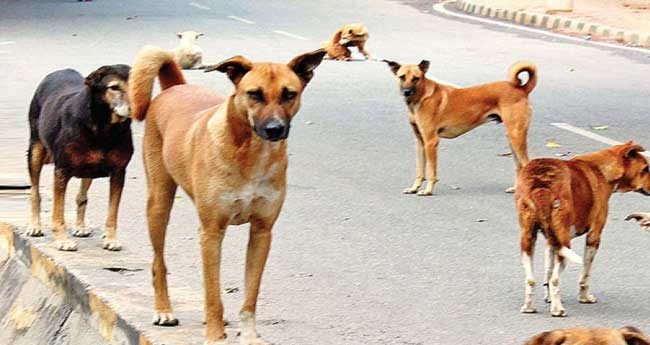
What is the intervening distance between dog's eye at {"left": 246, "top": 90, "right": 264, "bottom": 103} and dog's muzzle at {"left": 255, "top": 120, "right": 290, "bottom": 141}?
14cm

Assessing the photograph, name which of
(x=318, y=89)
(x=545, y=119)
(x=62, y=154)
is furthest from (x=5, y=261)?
(x=318, y=89)

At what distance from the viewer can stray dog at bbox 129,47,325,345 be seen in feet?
19.7

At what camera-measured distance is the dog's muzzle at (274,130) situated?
19.2ft

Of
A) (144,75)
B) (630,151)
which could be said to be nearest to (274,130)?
(144,75)

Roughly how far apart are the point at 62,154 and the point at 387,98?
8076mm

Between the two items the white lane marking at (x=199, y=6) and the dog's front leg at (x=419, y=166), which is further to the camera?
the white lane marking at (x=199, y=6)

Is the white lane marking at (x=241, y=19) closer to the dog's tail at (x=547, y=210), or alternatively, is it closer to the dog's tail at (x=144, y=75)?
the dog's tail at (x=547, y=210)

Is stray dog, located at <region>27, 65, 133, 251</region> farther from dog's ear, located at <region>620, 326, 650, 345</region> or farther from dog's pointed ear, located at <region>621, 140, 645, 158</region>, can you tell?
dog's ear, located at <region>620, 326, 650, 345</region>

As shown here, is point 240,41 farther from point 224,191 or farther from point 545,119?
point 224,191

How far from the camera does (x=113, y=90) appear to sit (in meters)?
8.48

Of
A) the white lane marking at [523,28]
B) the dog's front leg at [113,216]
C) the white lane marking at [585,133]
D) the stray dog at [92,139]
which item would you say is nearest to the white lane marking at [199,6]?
the white lane marking at [523,28]

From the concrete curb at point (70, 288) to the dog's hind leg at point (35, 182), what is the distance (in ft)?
0.29

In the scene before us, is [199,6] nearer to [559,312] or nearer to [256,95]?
[559,312]

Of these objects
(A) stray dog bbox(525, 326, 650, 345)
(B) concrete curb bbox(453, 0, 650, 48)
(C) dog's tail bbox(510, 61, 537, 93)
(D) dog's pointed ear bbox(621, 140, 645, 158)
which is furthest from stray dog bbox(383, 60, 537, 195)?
(B) concrete curb bbox(453, 0, 650, 48)
